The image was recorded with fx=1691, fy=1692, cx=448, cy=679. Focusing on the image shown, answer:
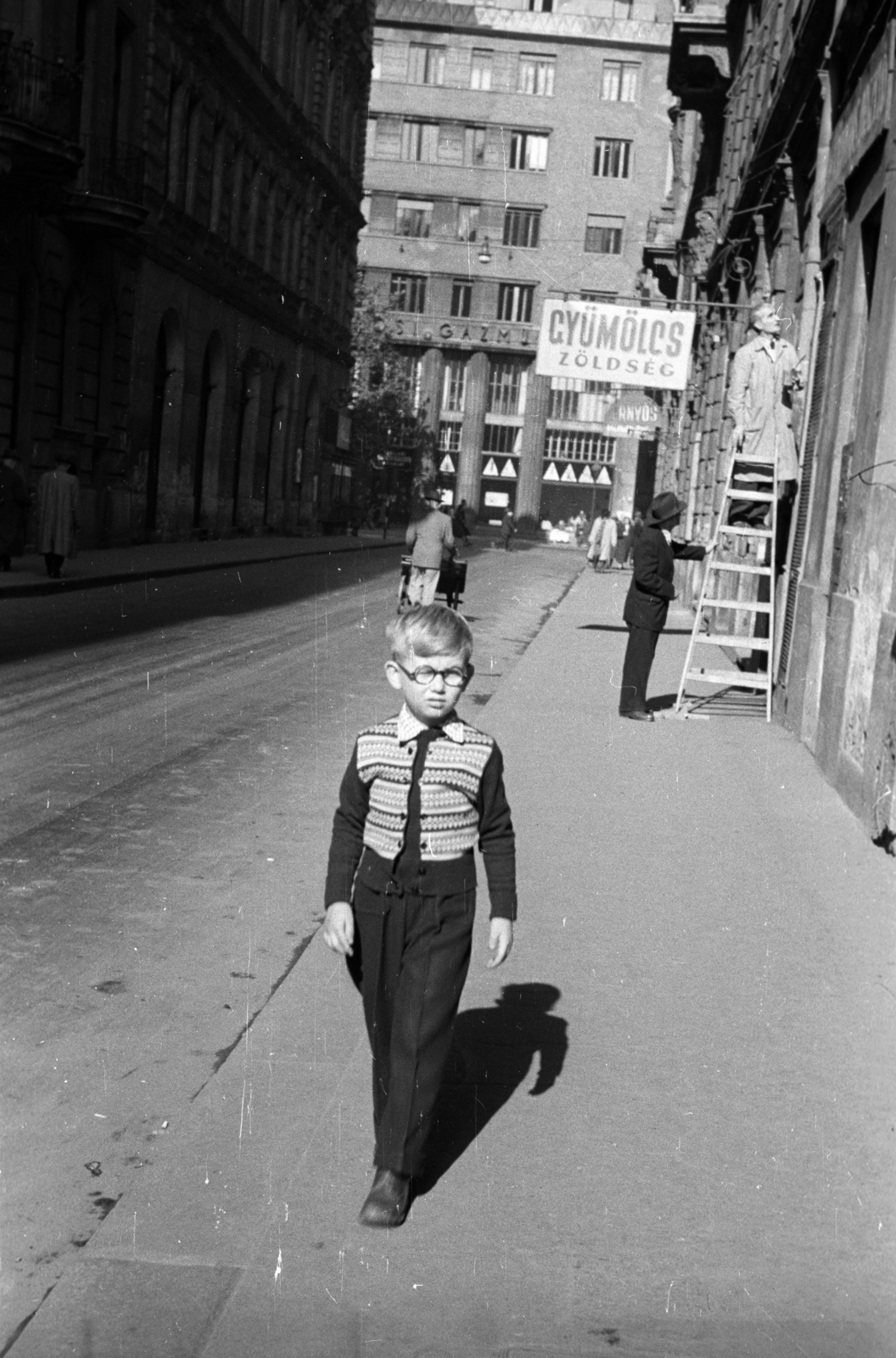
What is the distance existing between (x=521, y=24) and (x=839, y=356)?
70032 mm

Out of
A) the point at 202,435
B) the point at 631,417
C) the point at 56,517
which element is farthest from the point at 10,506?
the point at 631,417

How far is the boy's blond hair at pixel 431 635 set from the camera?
12.2 ft

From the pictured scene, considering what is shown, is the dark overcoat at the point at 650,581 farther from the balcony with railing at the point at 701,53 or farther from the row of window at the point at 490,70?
the row of window at the point at 490,70

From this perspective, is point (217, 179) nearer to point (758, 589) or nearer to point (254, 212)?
point (254, 212)

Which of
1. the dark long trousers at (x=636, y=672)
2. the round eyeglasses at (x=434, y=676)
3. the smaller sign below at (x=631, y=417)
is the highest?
the smaller sign below at (x=631, y=417)

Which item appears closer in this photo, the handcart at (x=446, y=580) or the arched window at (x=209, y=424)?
the handcart at (x=446, y=580)

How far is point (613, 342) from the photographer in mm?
21094

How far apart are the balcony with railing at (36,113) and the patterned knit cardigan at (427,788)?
20.6m

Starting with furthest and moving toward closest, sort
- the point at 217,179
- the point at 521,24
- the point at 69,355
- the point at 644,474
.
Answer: the point at 521,24 < the point at 644,474 < the point at 217,179 < the point at 69,355

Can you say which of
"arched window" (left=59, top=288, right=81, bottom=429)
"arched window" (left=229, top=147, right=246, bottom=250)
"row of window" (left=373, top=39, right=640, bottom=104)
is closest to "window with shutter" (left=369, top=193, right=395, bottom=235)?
"row of window" (left=373, top=39, right=640, bottom=104)

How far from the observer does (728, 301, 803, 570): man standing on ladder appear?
1382cm

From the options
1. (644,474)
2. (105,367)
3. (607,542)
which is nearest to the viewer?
(105,367)

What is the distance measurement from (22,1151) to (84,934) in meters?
1.92

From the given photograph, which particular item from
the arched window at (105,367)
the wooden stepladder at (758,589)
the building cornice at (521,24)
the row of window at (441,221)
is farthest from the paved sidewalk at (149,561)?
the building cornice at (521,24)
